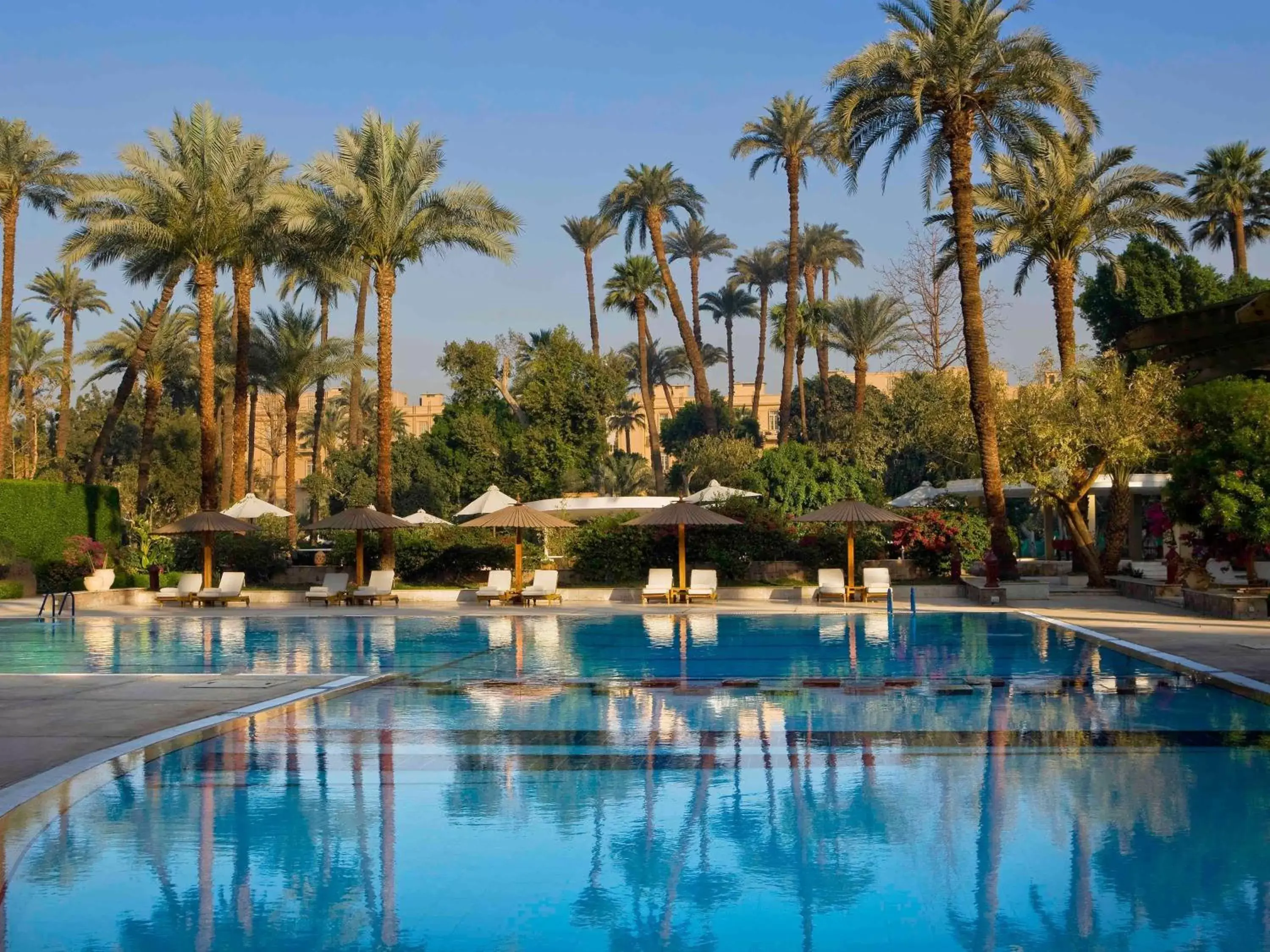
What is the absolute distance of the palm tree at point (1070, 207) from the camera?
2942 cm

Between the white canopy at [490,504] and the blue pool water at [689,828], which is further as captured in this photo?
the white canopy at [490,504]

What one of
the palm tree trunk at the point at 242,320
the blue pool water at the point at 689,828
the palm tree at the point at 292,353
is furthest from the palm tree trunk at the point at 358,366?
the blue pool water at the point at 689,828

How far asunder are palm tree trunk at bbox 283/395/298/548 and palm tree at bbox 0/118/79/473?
9.30m

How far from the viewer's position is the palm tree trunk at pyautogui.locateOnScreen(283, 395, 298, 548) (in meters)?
45.4

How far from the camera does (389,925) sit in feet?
19.5

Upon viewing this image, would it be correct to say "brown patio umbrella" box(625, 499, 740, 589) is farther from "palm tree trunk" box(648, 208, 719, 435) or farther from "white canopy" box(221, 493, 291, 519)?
"palm tree trunk" box(648, 208, 719, 435)

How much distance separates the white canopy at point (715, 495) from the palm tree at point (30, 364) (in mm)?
41732

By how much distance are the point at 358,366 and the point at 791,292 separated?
17.2 meters

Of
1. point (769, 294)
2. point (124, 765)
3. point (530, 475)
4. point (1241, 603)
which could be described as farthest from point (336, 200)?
point (769, 294)

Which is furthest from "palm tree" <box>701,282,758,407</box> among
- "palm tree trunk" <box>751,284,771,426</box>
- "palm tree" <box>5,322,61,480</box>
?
"palm tree" <box>5,322,61,480</box>

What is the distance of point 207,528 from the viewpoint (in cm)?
2966

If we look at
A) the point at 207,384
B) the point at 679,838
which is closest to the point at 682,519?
the point at 207,384

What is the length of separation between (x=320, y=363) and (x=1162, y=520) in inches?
1260

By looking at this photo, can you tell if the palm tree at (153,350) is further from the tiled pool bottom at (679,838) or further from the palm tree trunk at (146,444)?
the tiled pool bottom at (679,838)
